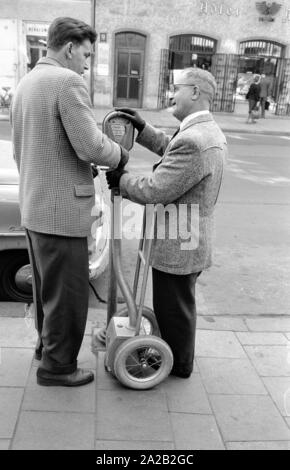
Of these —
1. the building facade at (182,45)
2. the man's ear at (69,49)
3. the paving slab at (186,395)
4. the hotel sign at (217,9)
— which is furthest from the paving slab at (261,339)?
the hotel sign at (217,9)

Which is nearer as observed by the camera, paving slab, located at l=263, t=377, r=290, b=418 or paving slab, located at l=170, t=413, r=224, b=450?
paving slab, located at l=170, t=413, r=224, b=450

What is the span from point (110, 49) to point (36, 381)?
18146mm

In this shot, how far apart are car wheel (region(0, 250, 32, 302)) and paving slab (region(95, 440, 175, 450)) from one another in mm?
1756

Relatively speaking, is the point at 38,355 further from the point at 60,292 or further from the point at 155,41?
the point at 155,41

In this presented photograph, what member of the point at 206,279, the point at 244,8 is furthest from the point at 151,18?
the point at 206,279

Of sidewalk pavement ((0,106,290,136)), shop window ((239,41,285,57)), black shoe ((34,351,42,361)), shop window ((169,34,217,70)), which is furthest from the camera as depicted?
shop window ((239,41,285,57))

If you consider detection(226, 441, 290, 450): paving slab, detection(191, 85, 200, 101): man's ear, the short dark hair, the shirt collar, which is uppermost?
the short dark hair

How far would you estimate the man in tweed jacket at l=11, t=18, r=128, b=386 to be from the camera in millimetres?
2324

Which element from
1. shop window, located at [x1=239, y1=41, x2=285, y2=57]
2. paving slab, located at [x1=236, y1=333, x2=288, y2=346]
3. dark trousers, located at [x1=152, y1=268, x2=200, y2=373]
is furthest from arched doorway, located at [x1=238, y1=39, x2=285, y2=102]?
dark trousers, located at [x1=152, y1=268, x2=200, y2=373]

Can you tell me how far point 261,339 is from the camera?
353cm

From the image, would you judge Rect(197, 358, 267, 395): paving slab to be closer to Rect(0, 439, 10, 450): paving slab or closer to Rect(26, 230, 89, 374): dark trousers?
Rect(26, 230, 89, 374): dark trousers

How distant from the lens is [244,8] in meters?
18.9

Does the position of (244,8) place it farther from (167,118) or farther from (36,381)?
(36,381)

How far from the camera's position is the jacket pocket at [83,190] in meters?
2.47
